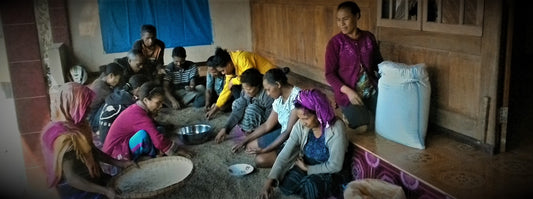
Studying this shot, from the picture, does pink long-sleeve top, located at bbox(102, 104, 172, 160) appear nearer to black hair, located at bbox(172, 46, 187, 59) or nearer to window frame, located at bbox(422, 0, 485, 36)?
black hair, located at bbox(172, 46, 187, 59)

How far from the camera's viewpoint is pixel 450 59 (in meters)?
2.04

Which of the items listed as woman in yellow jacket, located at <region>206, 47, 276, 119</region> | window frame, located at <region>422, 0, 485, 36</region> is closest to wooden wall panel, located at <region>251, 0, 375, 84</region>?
woman in yellow jacket, located at <region>206, 47, 276, 119</region>

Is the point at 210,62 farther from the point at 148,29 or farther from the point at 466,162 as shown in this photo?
the point at 466,162

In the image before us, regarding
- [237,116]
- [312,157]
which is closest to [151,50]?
[237,116]

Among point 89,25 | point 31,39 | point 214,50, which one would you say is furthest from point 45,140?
point 214,50

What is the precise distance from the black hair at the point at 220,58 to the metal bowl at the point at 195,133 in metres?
0.33

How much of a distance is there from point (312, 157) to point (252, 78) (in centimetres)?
50

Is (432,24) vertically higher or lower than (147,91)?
higher

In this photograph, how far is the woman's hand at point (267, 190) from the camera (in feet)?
6.08

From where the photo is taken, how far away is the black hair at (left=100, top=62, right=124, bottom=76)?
6.14ft

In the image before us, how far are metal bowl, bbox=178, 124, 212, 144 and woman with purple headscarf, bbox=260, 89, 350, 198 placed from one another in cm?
52

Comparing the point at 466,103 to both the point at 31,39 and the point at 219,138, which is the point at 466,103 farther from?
the point at 31,39

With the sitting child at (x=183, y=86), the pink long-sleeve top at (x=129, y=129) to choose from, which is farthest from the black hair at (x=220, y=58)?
the pink long-sleeve top at (x=129, y=129)

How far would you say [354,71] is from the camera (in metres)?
2.21
